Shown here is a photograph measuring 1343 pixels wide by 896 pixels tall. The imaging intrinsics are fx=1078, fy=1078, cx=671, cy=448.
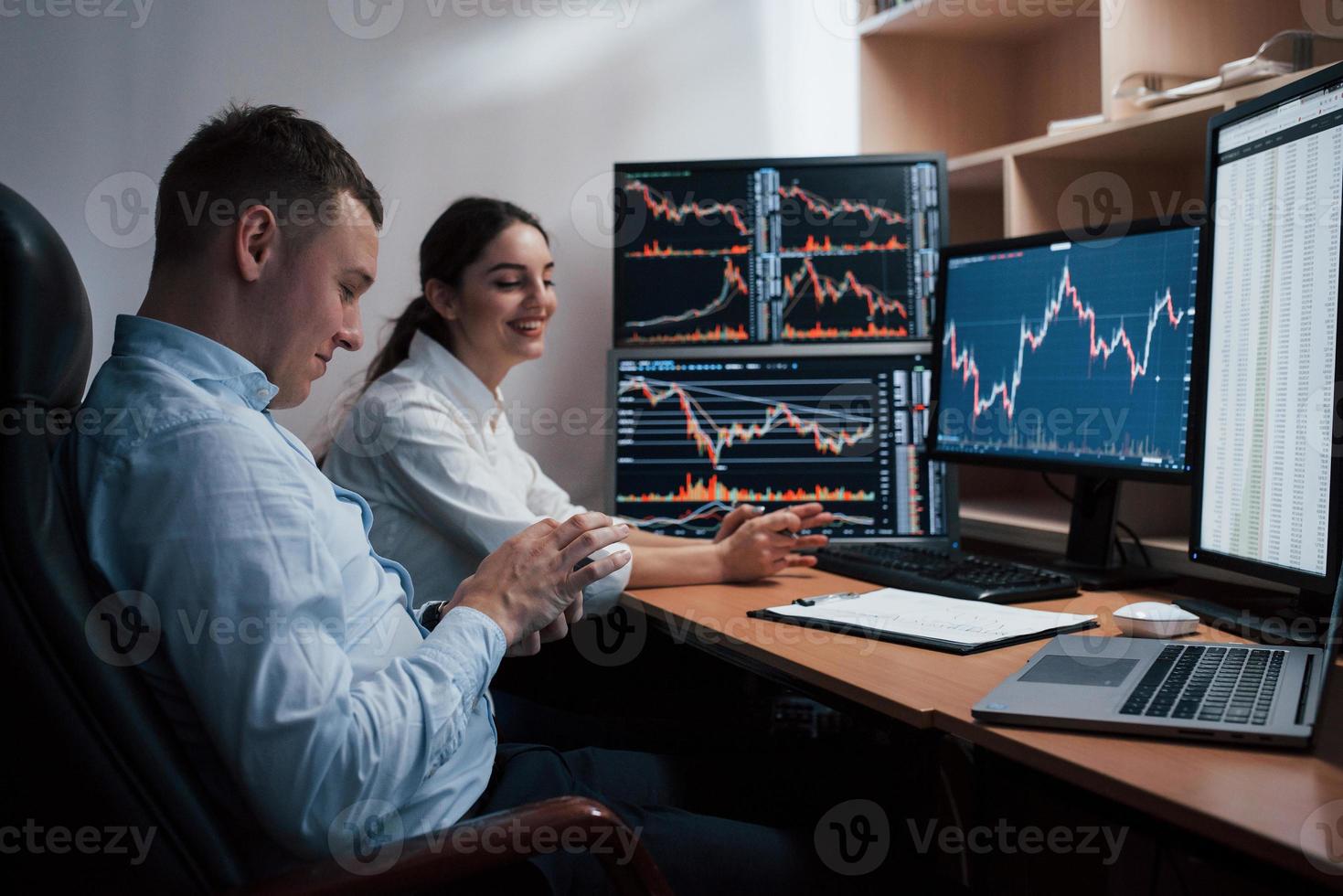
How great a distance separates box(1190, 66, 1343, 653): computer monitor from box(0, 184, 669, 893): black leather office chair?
978mm

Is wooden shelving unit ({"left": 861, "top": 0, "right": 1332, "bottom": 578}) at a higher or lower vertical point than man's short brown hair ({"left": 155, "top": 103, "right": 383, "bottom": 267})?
higher

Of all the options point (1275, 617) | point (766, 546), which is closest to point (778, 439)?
point (766, 546)

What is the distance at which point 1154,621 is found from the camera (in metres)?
1.30

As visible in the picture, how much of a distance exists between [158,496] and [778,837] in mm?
748

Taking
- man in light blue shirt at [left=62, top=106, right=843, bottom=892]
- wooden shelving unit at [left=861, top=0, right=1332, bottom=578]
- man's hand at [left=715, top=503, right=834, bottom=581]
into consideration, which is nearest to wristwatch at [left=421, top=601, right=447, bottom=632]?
man in light blue shirt at [left=62, top=106, right=843, bottom=892]

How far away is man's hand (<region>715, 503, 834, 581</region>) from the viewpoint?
1789 millimetres

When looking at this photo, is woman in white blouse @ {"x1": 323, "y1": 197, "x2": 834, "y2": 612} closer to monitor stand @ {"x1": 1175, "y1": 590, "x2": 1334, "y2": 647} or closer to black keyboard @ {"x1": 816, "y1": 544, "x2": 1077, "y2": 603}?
black keyboard @ {"x1": 816, "y1": 544, "x2": 1077, "y2": 603}

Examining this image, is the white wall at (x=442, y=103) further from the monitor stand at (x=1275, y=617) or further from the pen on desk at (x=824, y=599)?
the monitor stand at (x=1275, y=617)

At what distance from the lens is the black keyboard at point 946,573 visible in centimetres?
156

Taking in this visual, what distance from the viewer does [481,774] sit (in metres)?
1.17

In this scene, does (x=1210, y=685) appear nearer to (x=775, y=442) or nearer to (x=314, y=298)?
(x=314, y=298)

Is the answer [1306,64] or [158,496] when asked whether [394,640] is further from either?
[1306,64]

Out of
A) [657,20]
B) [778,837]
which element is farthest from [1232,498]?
[657,20]

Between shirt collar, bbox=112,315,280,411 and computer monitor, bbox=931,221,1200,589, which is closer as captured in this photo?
shirt collar, bbox=112,315,280,411
